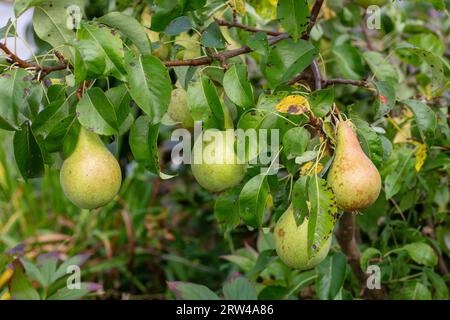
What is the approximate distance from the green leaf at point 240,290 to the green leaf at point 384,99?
0.52 m

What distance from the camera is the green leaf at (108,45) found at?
866 millimetres

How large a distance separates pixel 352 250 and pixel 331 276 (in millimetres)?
132

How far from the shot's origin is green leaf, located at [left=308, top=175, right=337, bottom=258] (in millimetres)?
863

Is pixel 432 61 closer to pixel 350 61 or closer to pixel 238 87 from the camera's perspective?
pixel 350 61

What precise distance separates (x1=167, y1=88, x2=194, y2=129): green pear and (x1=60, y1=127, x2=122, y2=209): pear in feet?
0.44

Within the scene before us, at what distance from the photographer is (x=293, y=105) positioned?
0.93m

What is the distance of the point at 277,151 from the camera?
97 cm

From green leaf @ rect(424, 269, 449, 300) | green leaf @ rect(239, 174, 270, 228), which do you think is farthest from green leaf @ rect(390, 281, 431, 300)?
green leaf @ rect(239, 174, 270, 228)

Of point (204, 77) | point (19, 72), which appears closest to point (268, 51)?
point (204, 77)

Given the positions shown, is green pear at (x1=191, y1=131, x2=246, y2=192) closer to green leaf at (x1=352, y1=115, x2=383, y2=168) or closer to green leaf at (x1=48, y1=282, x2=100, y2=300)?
green leaf at (x1=352, y1=115, x2=383, y2=168)

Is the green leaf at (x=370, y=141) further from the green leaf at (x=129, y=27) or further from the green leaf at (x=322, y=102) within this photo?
the green leaf at (x=129, y=27)
